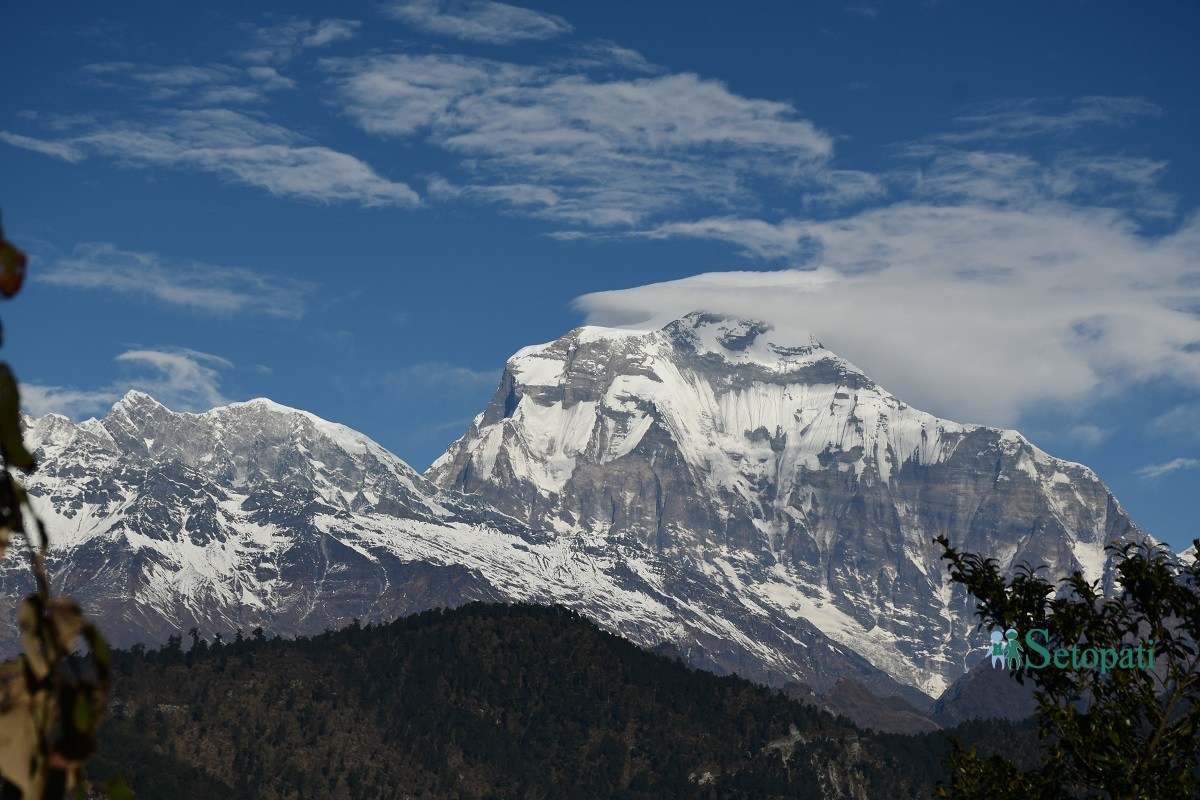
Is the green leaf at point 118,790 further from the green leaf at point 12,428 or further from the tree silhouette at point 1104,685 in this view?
the tree silhouette at point 1104,685

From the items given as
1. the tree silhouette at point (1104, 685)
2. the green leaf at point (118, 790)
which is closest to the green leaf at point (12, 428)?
the green leaf at point (118, 790)

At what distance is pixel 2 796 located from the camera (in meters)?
9.00

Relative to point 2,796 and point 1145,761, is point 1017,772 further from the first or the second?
point 2,796

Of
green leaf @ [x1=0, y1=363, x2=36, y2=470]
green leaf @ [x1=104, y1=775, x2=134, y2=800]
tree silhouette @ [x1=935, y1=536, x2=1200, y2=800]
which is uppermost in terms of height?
tree silhouette @ [x1=935, y1=536, x2=1200, y2=800]

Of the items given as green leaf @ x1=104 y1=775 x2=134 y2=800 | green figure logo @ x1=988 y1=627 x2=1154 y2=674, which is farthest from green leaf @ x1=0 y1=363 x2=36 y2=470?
green figure logo @ x1=988 y1=627 x2=1154 y2=674

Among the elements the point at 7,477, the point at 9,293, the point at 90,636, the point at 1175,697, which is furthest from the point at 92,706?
the point at 1175,697

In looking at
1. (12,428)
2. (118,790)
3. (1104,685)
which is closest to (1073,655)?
(1104,685)

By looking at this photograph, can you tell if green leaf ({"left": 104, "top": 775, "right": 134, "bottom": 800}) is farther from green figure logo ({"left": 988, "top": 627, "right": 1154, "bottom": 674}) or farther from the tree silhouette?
green figure logo ({"left": 988, "top": 627, "right": 1154, "bottom": 674})

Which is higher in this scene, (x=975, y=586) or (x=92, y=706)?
(x=975, y=586)

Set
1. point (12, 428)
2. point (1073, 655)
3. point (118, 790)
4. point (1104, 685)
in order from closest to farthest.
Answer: point (118, 790) → point (12, 428) → point (1104, 685) → point (1073, 655)

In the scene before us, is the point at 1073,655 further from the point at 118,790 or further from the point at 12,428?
the point at 12,428

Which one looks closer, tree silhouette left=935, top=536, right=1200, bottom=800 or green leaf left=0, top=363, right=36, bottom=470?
green leaf left=0, top=363, right=36, bottom=470

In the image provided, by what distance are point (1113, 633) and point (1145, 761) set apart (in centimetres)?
333

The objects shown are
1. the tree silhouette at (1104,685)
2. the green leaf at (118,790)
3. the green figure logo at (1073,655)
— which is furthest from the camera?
the green figure logo at (1073,655)
